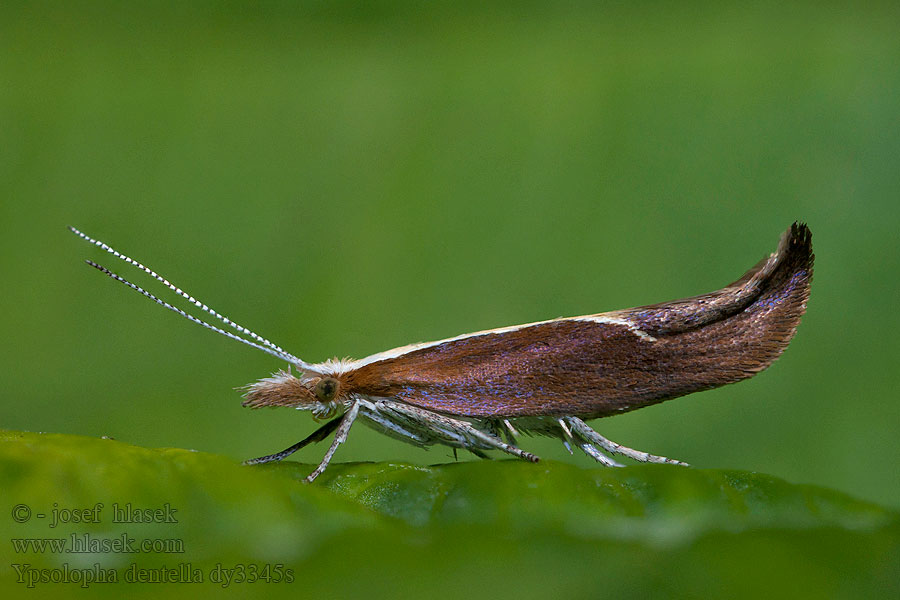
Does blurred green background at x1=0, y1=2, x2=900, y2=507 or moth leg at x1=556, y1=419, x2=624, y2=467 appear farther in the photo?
blurred green background at x1=0, y1=2, x2=900, y2=507

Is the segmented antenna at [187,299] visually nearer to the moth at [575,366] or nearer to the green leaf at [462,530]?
the moth at [575,366]

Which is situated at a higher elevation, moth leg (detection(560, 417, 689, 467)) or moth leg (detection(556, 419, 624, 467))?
moth leg (detection(560, 417, 689, 467))

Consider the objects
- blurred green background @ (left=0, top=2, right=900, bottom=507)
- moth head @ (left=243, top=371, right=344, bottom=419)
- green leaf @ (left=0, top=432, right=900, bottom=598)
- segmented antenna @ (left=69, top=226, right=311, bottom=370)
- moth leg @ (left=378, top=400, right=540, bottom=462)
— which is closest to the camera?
green leaf @ (left=0, top=432, right=900, bottom=598)

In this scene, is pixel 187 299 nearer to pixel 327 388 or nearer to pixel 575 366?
pixel 327 388

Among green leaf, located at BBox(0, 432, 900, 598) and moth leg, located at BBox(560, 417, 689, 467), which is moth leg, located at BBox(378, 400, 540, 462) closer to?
moth leg, located at BBox(560, 417, 689, 467)

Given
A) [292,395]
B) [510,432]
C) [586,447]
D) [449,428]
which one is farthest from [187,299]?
[586,447]

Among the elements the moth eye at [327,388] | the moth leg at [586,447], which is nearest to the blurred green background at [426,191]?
the moth leg at [586,447]

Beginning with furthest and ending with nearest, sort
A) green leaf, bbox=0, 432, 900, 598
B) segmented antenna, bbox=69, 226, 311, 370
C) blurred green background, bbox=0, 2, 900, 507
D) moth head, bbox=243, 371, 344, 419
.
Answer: blurred green background, bbox=0, 2, 900, 507, moth head, bbox=243, 371, 344, 419, segmented antenna, bbox=69, 226, 311, 370, green leaf, bbox=0, 432, 900, 598

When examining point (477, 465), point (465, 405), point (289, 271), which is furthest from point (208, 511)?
point (289, 271)

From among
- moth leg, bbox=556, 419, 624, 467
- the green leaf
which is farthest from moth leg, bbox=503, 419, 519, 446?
the green leaf

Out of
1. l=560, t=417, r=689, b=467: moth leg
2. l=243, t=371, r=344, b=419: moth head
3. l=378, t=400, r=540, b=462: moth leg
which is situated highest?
l=560, t=417, r=689, b=467: moth leg
